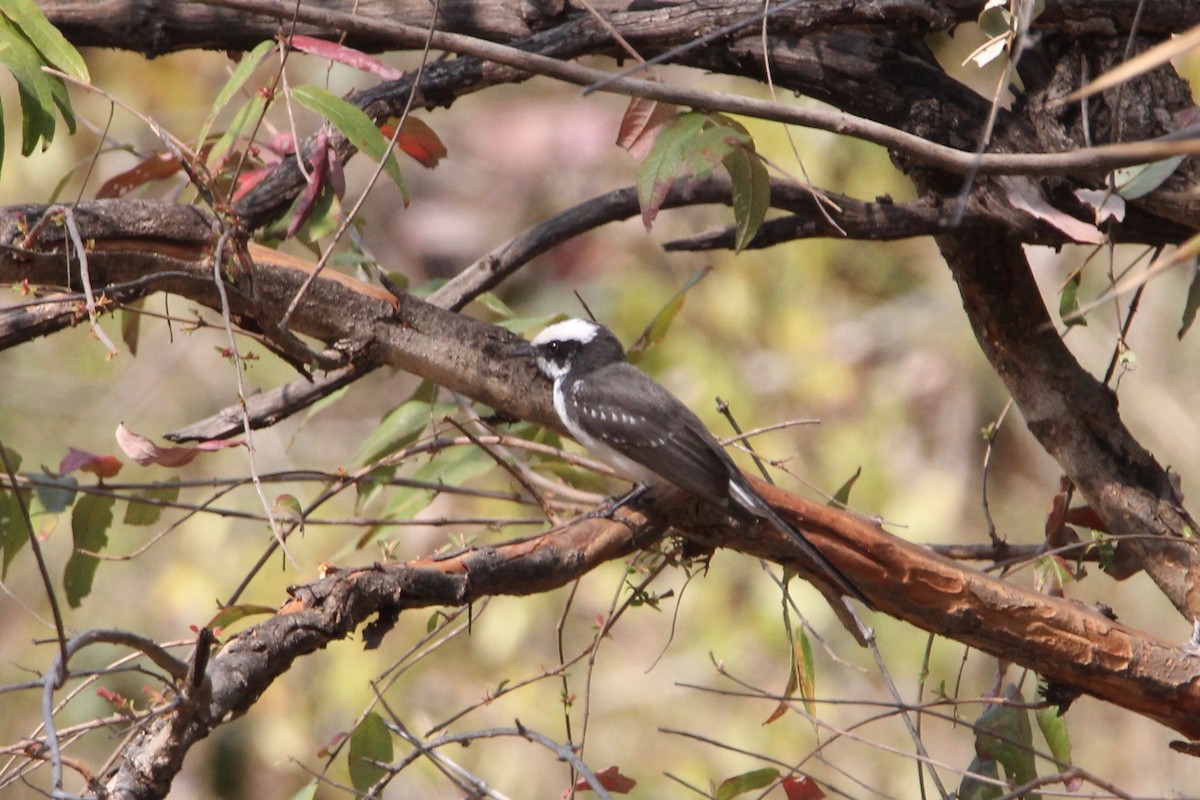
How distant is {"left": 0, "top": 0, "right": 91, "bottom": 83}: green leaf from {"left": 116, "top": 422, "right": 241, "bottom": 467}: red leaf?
0.90 meters

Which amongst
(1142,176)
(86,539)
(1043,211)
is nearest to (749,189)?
(1043,211)

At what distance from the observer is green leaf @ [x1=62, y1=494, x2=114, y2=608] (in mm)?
3189

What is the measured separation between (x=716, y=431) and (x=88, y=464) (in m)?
3.20

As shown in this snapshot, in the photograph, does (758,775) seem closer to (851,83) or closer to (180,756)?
(180,756)

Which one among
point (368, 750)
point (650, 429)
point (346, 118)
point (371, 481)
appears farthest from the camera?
point (650, 429)

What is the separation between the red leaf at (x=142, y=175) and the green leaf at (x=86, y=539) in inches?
33.2

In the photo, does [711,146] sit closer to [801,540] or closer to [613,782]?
[801,540]

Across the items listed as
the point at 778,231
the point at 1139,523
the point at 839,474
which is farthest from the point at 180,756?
the point at 839,474

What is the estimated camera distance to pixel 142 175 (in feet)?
10.8

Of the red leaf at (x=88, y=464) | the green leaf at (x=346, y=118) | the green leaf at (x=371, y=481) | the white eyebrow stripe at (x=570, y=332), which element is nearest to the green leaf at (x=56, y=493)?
the red leaf at (x=88, y=464)

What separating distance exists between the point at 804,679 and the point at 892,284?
4354 mm

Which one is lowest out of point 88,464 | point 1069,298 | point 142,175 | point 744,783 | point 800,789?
point 88,464

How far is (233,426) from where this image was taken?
317cm

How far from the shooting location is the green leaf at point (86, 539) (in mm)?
3189
